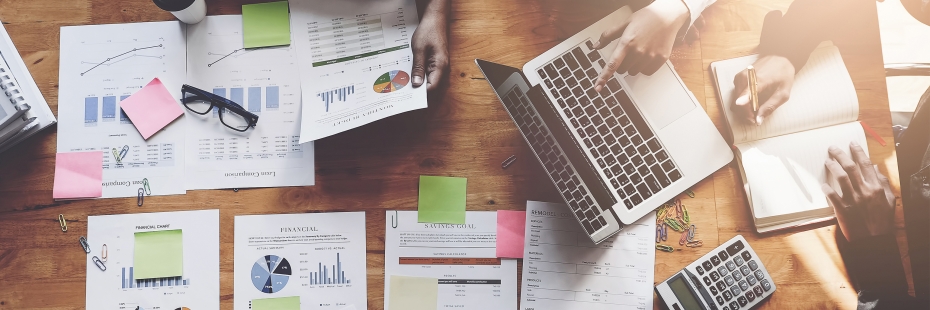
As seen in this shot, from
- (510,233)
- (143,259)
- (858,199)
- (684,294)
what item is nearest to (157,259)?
(143,259)

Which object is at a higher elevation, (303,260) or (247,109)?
(247,109)

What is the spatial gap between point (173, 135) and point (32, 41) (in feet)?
1.14

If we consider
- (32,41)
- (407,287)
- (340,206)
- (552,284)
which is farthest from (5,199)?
(552,284)

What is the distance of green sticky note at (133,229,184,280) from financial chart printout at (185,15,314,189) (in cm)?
12

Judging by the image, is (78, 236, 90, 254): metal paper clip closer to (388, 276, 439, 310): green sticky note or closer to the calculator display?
(388, 276, 439, 310): green sticky note

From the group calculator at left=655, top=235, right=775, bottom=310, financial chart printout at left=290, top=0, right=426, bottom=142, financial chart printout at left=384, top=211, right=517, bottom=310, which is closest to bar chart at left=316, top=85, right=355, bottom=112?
financial chart printout at left=290, top=0, right=426, bottom=142

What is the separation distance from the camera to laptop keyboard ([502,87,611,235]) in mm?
920

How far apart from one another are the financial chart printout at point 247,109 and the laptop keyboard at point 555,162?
0.42 metres

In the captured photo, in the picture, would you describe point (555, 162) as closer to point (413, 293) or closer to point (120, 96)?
point (413, 293)

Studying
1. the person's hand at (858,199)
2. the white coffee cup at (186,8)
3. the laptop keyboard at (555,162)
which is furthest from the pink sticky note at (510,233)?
the white coffee cup at (186,8)

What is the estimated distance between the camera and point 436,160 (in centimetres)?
102

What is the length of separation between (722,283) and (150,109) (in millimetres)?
1175

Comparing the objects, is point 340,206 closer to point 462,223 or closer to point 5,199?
point 462,223

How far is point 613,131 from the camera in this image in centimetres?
97
